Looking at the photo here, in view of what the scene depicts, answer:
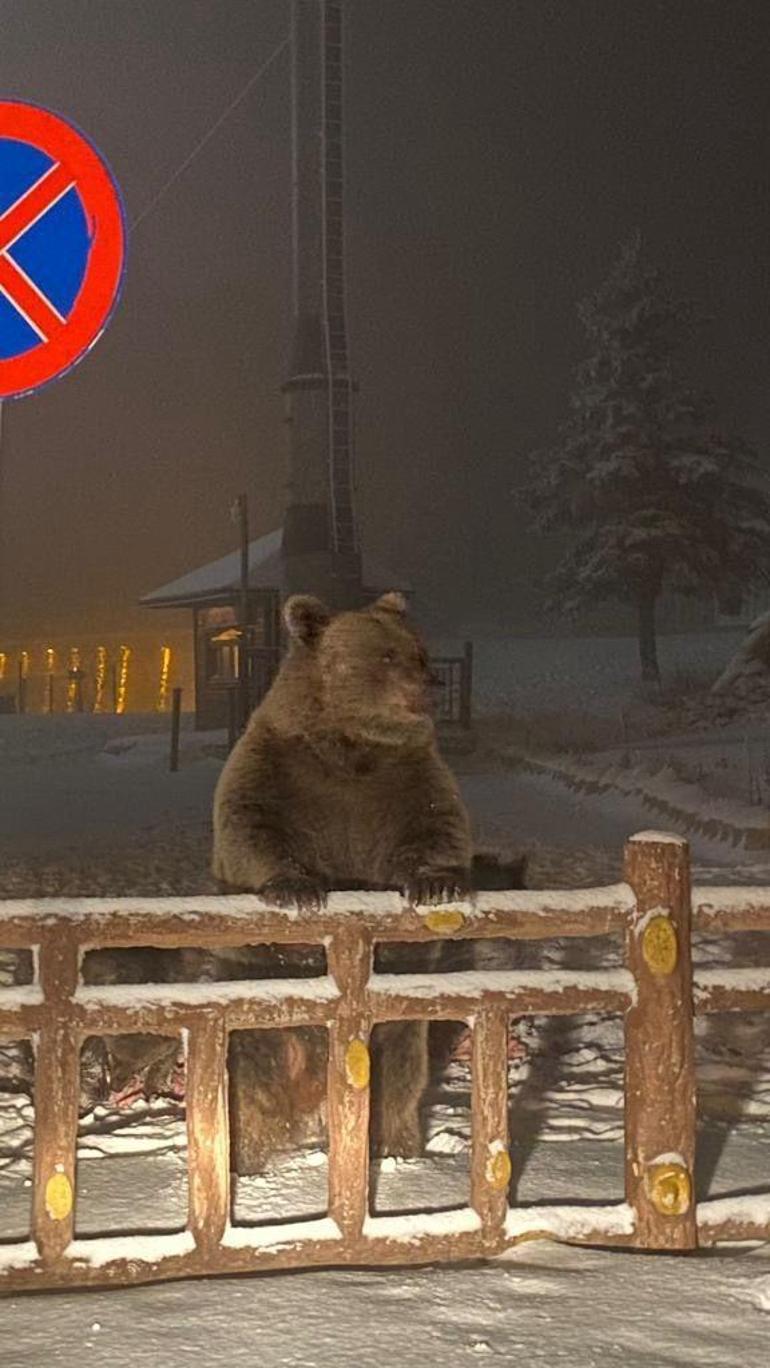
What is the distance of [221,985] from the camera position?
2879 millimetres

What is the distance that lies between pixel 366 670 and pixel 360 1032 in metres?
1.20

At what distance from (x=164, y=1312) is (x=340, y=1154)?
0.52 meters

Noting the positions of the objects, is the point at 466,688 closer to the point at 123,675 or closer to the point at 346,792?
the point at 123,675

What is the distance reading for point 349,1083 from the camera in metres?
2.90

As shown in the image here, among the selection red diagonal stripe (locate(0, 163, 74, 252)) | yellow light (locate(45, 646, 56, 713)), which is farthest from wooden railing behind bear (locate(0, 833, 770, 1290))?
yellow light (locate(45, 646, 56, 713))

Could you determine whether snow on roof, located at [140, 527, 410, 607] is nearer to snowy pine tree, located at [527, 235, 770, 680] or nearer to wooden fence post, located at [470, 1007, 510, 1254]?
snowy pine tree, located at [527, 235, 770, 680]

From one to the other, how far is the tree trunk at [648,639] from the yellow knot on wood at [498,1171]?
618 inches

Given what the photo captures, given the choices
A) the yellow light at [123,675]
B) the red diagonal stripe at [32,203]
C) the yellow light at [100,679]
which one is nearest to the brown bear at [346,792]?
the red diagonal stripe at [32,203]

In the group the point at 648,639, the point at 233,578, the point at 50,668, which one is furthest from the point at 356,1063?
the point at 50,668

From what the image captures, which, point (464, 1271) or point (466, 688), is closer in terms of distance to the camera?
point (464, 1271)

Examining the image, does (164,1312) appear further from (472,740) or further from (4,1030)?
(472,740)

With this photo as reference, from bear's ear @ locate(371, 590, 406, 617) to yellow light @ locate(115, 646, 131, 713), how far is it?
19.7 meters

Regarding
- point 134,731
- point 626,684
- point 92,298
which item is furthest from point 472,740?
point 92,298

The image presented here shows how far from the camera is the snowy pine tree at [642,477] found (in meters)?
22.5
